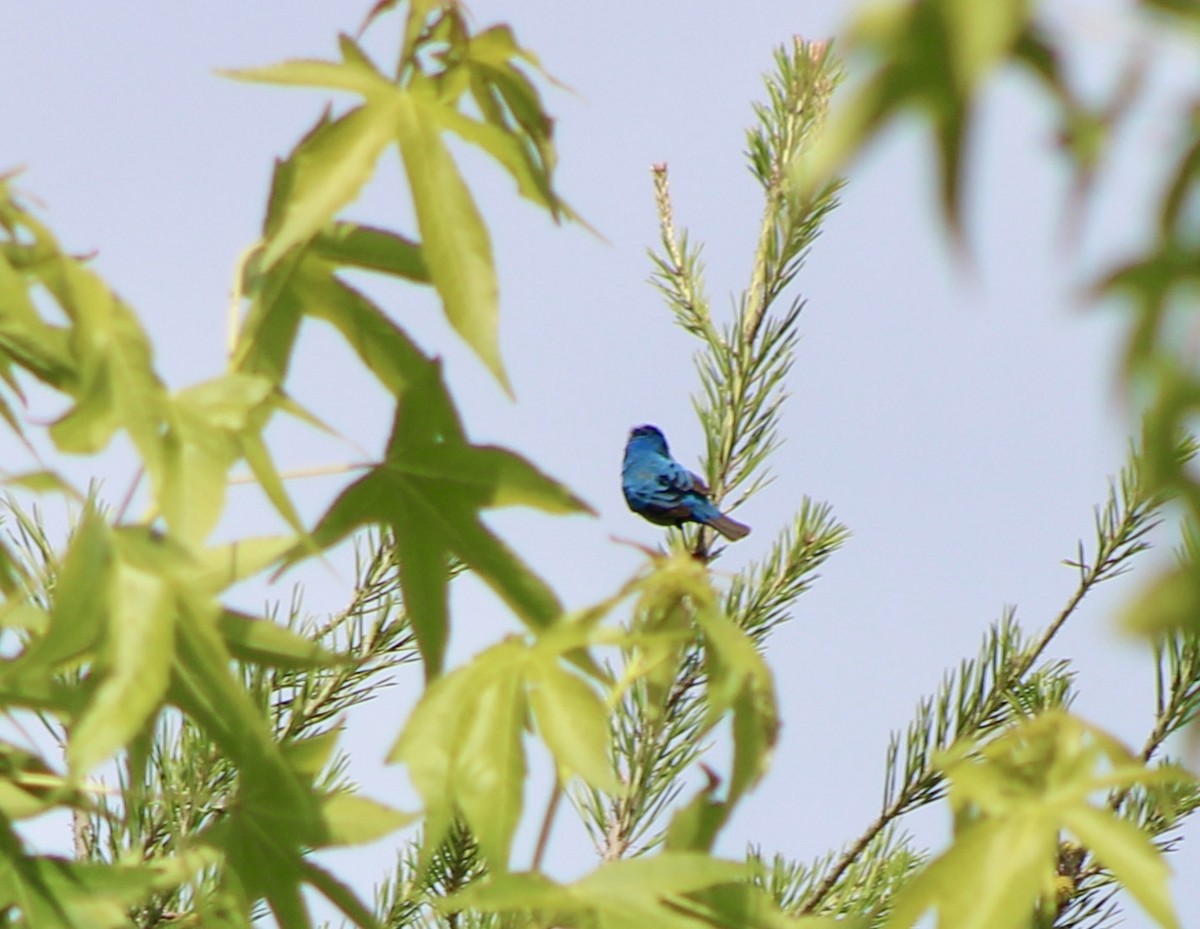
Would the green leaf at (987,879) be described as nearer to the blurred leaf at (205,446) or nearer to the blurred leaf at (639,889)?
the blurred leaf at (639,889)

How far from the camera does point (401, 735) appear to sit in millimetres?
717

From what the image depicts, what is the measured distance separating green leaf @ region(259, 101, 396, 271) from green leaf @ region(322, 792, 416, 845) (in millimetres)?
295

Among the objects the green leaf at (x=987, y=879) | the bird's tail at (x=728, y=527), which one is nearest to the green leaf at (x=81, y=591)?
the green leaf at (x=987, y=879)

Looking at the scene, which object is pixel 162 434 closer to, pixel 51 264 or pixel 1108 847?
pixel 51 264

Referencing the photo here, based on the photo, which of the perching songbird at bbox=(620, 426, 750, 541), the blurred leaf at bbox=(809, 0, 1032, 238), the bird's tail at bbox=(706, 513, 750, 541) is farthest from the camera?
the perching songbird at bbox=(620, 426, 750, 541)

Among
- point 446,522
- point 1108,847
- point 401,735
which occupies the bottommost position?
point 1108,847

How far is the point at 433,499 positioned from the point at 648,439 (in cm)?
357

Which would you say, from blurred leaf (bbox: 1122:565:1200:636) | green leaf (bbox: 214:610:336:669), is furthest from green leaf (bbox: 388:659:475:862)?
blurred leaf (bbox: 1122:565:1200:636)

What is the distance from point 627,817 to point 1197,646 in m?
0.70

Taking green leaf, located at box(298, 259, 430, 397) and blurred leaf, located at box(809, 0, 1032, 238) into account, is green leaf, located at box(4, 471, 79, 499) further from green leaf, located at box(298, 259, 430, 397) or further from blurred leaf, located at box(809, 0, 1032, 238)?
blurred leaf, located at box(809, 0, 1032, 238)

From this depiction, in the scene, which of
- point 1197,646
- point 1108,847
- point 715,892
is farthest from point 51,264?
point 1197,646

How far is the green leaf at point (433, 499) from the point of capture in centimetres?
81

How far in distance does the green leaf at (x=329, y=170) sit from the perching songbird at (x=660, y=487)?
143 centimetres

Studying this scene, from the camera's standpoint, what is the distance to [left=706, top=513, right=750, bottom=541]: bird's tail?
6.81 feet
